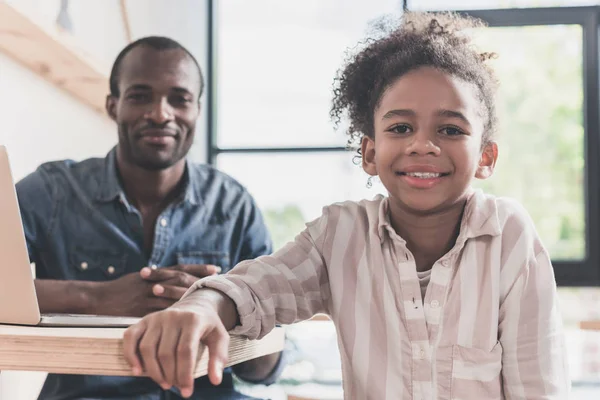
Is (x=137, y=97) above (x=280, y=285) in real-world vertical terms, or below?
above

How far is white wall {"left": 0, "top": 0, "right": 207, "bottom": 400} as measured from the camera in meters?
1.90

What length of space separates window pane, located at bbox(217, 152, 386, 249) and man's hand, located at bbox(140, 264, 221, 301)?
200cm

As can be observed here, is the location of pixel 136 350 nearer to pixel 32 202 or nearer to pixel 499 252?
pixel 499 252

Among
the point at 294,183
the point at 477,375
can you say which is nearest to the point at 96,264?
the point at 477,375

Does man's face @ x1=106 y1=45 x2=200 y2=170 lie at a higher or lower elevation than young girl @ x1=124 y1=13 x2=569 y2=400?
higher

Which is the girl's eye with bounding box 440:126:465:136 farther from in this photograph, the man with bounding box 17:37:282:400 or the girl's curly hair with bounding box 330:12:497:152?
the man with bounding box 17:37:282:400

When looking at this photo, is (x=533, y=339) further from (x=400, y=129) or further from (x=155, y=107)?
(x=155, y=107)

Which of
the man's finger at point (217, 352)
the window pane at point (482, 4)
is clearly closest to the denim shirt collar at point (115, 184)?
the man's finger at point (217, 352)

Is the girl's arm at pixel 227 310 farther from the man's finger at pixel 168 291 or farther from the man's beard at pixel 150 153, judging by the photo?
the man's beard at pixel 150 153

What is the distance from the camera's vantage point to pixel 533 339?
1.09m

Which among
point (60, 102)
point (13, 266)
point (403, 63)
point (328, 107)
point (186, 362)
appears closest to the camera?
point (186, 362)

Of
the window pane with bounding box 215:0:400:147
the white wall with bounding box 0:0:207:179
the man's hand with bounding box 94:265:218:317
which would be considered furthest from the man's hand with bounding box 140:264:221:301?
the window pane with bounding box 215:0:400:147

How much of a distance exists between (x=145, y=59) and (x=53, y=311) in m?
0.71

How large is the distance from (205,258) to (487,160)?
2.37 ft
